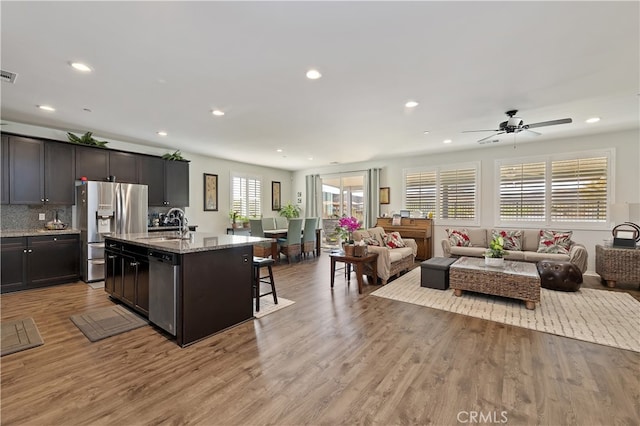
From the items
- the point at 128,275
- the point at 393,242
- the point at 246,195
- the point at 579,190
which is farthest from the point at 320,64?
the point at 246,195

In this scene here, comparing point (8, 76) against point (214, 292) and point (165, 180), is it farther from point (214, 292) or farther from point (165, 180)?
point (165, 180)

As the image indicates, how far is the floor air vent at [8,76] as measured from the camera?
2.99m

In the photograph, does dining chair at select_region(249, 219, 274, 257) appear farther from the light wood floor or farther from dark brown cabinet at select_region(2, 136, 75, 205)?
the light wood floor

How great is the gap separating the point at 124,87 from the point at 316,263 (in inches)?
193

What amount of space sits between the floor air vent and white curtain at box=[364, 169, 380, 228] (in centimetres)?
707

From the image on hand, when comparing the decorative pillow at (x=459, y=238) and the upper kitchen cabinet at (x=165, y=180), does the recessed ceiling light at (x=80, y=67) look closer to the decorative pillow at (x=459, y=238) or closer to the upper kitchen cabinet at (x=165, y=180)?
the upper kitchen cabinet at (x=165, y=180)

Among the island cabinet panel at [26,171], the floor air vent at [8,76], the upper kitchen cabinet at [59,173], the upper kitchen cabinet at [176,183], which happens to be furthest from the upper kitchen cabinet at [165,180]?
the floor air vent at [8,76]

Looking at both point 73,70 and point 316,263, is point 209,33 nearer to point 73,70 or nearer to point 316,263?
point 73,70

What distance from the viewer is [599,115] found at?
4.39 m

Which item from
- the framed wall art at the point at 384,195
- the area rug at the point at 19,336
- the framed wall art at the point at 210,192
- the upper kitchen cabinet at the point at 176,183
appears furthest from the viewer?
the framed wall art at the point at 384,195

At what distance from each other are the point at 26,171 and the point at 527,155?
9.38 metres

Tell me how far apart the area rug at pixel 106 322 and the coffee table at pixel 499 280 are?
4119 mm

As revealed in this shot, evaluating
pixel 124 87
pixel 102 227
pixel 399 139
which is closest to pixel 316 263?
pixel 399 139

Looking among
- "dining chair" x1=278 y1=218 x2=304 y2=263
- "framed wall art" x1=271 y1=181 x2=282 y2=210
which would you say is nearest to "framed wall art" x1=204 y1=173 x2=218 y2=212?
"framed wall art" x1=271 y1=181 x2=282 y2=210
